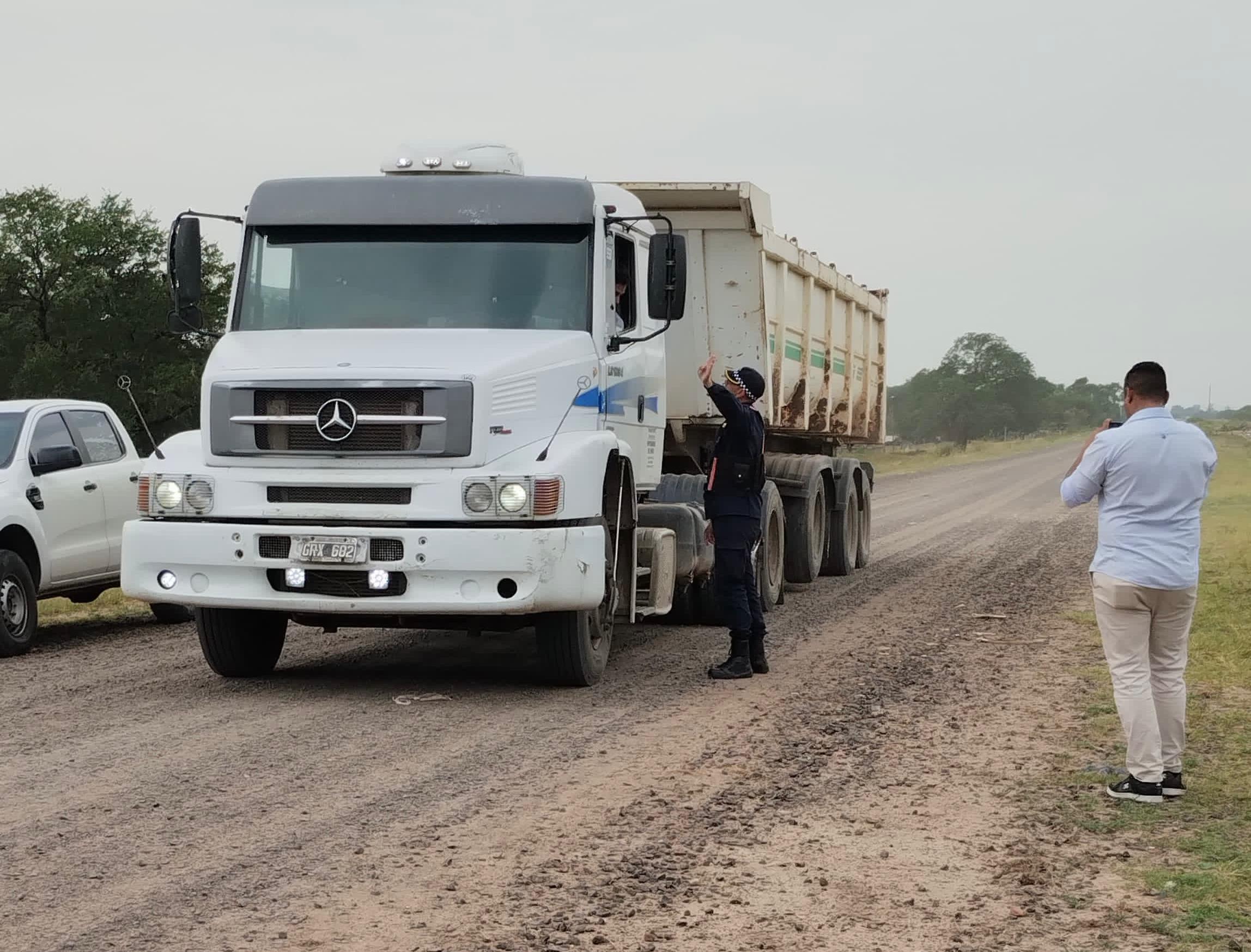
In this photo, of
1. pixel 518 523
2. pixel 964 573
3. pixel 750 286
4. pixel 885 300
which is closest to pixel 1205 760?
pixel 518 523

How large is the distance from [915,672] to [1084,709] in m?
1.63

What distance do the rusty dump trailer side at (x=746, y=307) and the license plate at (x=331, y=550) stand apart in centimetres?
452

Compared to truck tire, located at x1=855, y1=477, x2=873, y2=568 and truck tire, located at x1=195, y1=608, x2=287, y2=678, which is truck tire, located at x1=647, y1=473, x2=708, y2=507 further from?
truck tire, located at x1=855, y1=477, x2=873, y2=568

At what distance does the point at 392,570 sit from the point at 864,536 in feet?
36.7

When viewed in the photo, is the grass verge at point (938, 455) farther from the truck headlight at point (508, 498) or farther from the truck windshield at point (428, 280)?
the truck headlight at point (508, 498)

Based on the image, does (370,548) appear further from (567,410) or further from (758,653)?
(758,653)

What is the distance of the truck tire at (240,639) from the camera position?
32.4ft

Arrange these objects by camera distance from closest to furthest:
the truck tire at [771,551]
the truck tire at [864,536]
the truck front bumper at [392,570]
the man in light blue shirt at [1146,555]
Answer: the man in light blue shirt at [1146,555] → the truck front bumper at [392,570] → the truck tire at [771,551] → the truck tire at [864,536]

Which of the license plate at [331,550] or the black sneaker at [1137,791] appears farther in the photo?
the license plate at [331,550]

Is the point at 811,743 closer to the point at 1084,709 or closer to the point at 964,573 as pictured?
the point at 1084,709

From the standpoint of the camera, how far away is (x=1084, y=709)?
922cm

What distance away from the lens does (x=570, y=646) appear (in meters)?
9.59

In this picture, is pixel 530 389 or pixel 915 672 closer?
pixel 530 389

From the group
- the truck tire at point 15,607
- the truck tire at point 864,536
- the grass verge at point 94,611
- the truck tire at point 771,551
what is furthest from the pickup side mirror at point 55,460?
the truck tire at point 864,536
